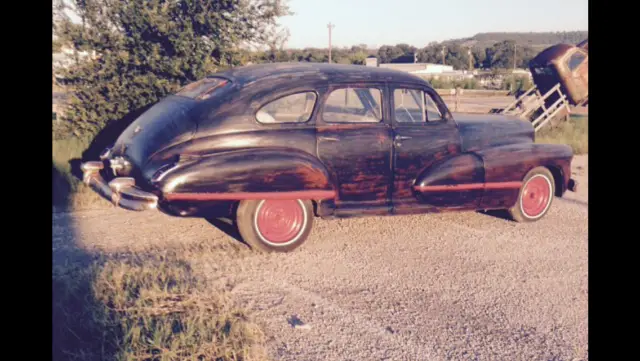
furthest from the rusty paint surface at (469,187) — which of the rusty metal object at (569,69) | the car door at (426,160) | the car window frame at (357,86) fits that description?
the rusty metal object at (569,69)

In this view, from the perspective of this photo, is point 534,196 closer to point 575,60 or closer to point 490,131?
point 490,131

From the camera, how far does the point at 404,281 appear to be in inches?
187

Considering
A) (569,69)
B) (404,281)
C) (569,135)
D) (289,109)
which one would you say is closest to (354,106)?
(289,109)

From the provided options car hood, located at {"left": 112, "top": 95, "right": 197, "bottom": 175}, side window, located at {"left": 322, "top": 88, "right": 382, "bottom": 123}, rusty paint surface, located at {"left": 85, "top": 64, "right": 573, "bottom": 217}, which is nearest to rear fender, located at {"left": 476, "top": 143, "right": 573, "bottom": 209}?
rusty paint surface, located at {"left": 85, "top": 64, "right": 573, "bottom": 217}

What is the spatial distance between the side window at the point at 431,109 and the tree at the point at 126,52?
365cm

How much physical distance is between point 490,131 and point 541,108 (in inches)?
445

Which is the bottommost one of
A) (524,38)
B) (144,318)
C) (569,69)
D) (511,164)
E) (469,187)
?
(144,318)

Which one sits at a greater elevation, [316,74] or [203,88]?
[316,74]

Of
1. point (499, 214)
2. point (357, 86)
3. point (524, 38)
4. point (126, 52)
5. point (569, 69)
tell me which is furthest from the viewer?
point (524, 38)

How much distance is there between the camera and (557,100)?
15906mm

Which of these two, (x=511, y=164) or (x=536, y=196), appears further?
(x=536, y=196)

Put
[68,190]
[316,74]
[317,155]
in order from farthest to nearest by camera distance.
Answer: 1. [68,190]
2. [316,74]
3. [317,155]

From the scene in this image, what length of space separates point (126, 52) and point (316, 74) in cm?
371
